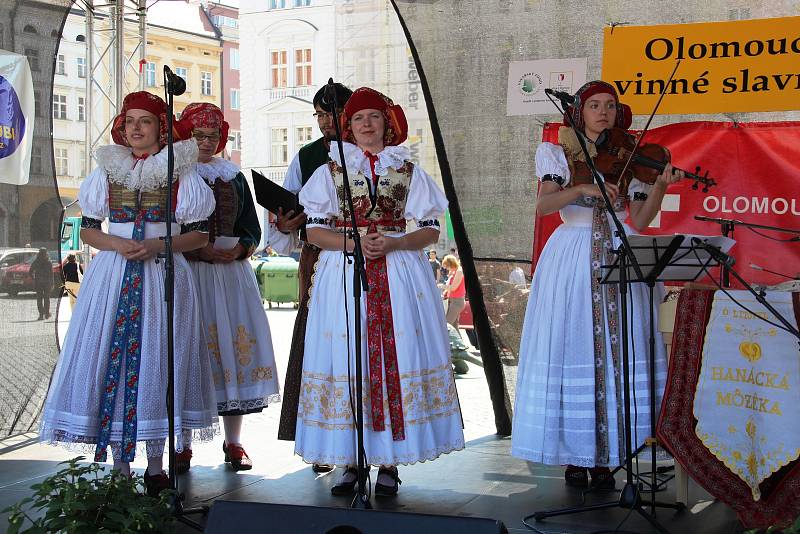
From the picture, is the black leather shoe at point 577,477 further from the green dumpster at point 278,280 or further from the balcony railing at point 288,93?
the balcony railing at point 288,93

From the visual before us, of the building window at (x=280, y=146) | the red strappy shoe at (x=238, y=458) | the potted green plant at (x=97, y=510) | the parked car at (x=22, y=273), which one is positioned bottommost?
the red strappy shoe at (x=238, y=458)

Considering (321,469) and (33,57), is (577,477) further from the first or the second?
(33,57)

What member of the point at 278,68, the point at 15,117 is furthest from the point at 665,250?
the point at 278,68

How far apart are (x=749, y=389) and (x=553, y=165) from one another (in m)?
1.26

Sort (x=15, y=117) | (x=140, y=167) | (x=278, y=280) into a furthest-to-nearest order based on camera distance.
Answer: (x=278, y=280) → (x=15, y=117) → (x=140, y=167)

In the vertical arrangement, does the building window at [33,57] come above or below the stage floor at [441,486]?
above

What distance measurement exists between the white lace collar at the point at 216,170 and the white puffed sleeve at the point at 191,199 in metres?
0.66

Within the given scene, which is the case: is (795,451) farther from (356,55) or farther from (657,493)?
Answer: (356,55)

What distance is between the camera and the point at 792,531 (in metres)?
2.57

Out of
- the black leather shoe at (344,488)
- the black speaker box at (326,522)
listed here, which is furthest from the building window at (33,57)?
the black speaker box at (326,522)

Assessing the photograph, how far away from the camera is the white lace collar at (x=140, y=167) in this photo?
4.26 meters

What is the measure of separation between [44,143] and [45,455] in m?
1.86

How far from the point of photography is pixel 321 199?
14.3 feet

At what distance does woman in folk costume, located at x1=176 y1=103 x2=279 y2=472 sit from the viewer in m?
5.00
